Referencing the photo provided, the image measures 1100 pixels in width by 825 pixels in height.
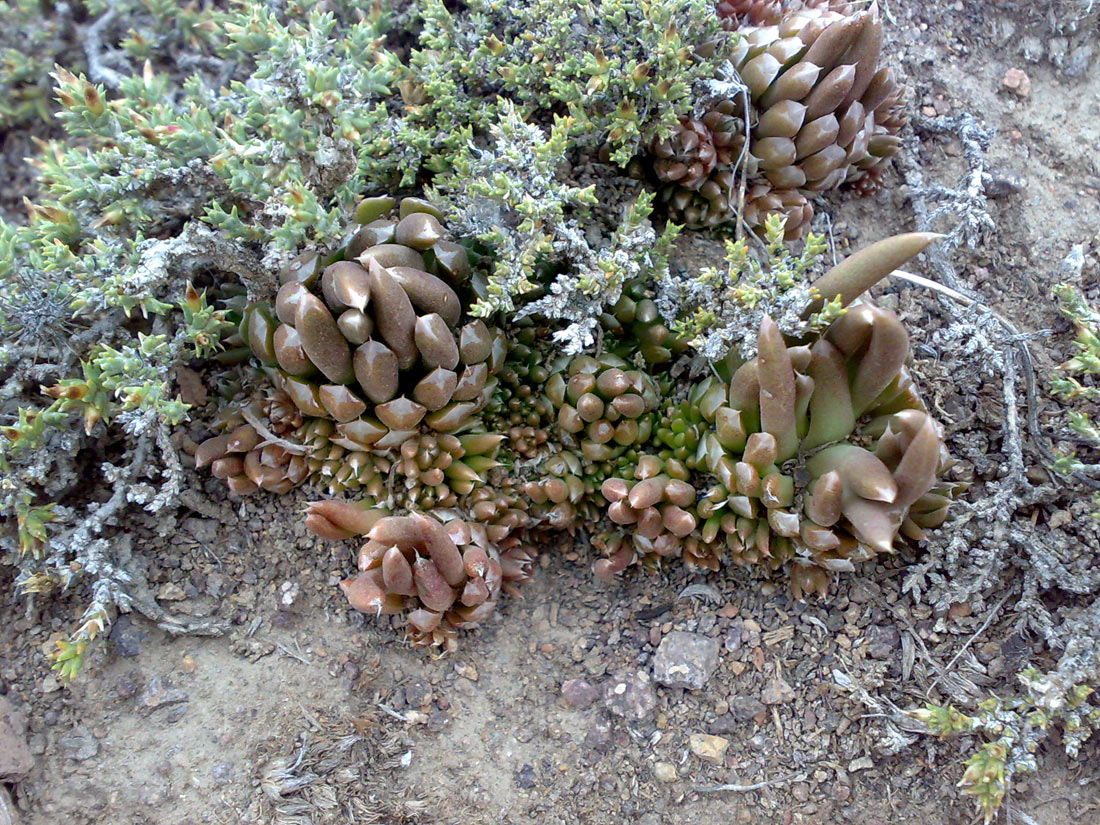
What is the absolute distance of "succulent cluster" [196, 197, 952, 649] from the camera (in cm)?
257

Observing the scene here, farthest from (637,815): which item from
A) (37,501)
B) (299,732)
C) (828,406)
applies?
(37,501)

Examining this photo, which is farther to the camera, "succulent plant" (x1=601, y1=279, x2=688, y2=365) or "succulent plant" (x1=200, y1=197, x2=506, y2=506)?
"succulent plant" (x1=601, y1=279, x2=688, y2=365)

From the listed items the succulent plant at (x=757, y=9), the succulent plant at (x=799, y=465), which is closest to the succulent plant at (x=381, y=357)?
the succulent plant at (x=799, y=465)

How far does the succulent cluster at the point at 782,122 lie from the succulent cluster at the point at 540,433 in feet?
1.52

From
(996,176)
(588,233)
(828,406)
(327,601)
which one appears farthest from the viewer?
(996,176)

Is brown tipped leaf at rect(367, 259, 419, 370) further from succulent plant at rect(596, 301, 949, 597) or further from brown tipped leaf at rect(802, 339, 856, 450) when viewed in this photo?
brown tipped leaf at rect(802, 339, 856, 450)

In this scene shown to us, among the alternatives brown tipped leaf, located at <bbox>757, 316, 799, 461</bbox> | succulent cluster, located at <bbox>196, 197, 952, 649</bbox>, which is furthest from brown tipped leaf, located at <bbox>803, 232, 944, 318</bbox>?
brown tipped leaf, located at <bbox>757, 316, 799, 461</bbox>

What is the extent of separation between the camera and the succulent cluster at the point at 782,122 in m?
3.03

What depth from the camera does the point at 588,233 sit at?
3332 mm

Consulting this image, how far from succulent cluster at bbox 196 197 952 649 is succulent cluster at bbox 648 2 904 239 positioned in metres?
0.46

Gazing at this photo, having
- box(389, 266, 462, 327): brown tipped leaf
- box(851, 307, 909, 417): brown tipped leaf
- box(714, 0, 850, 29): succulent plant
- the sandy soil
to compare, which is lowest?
the sandy soil

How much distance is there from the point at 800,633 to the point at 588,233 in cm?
186

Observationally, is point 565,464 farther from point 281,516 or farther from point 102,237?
point 102,237

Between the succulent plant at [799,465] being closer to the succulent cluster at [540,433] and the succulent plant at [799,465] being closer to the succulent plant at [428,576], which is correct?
the succulent cluster at [540,433]
